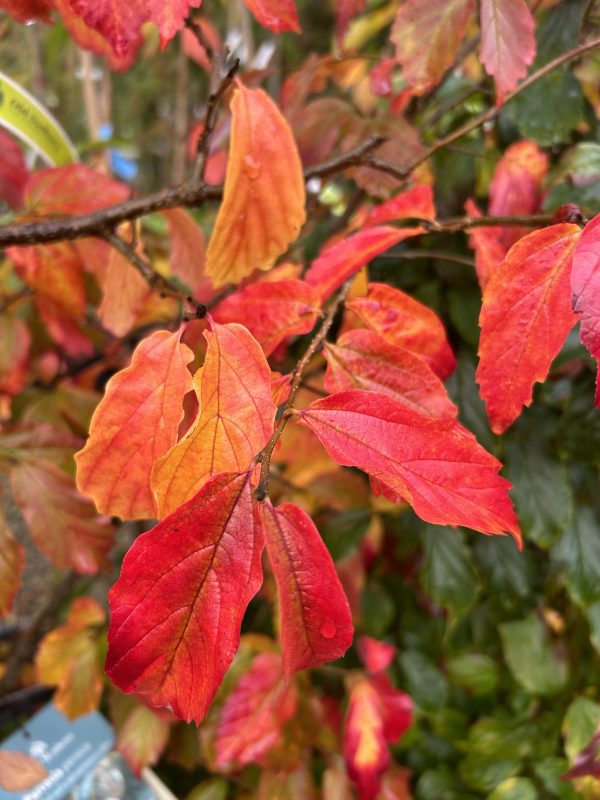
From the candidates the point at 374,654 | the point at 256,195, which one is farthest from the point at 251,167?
the point at 374,654

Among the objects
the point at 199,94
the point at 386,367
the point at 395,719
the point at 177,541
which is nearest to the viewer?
the point at 177,541

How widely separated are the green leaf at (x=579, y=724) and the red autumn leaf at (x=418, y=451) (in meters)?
0.56

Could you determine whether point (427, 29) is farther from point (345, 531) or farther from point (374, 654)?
point (374, 654)

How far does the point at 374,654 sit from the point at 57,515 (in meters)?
0.41

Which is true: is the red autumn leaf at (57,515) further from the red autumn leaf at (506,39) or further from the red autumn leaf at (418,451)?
the red autumn leaf at (506,39)

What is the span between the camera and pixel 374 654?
0.78 metres

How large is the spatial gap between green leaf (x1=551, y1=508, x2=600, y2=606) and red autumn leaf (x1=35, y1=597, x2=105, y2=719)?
0.50 metres

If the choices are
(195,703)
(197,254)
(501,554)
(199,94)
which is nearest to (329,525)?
(501,554)

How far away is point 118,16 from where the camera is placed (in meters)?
0.37

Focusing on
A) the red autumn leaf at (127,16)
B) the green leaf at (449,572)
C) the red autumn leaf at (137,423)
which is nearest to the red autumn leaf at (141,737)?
the green leaf at (449,572)

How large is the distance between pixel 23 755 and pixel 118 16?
2.03ft

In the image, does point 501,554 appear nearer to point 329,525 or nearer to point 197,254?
point 329,525

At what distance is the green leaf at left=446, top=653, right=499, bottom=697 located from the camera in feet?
3.02

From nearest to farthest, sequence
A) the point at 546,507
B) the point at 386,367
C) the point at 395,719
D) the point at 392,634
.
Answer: the point at 386,367, the point at 546,507, the point at 395,719, the point at 392,634
